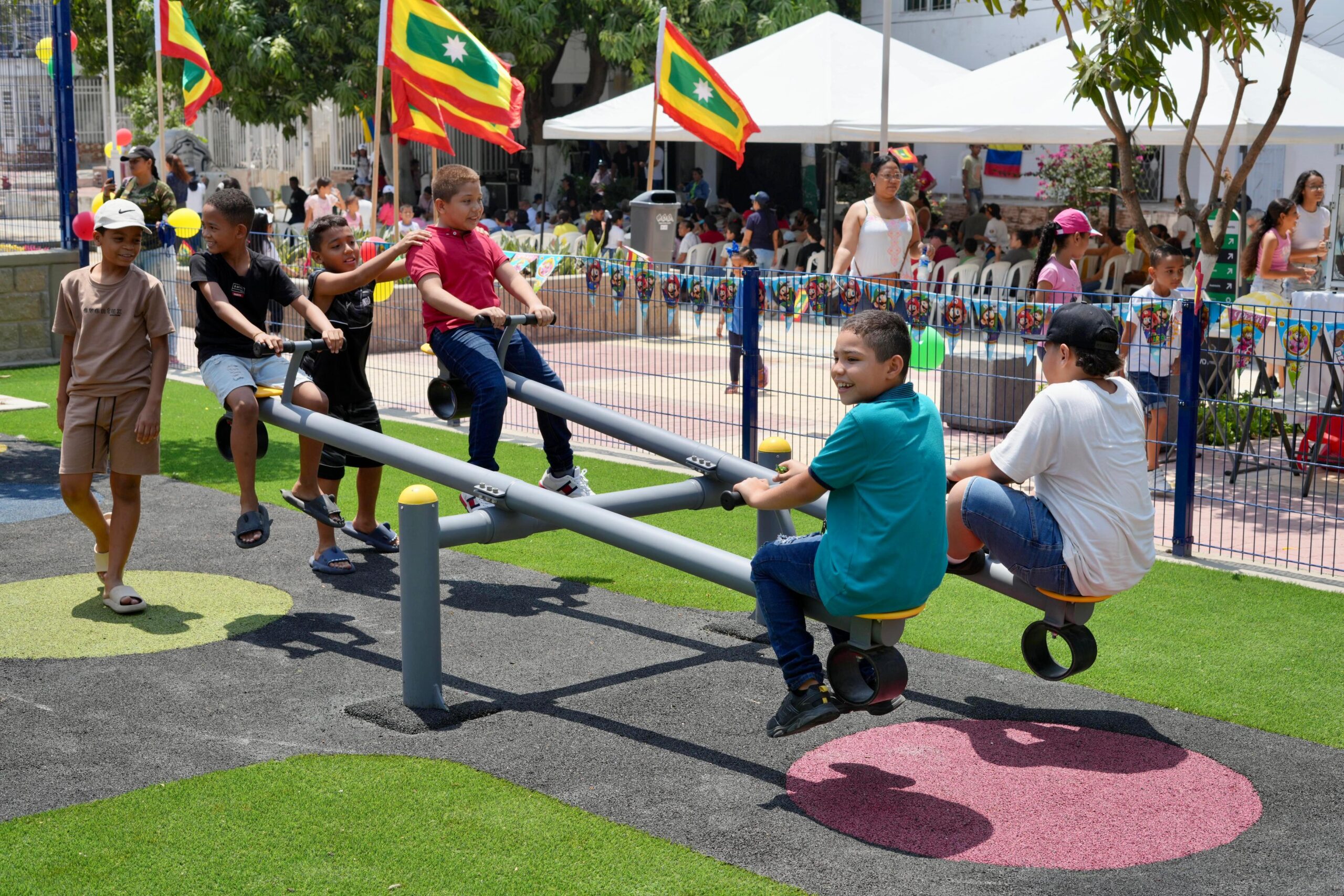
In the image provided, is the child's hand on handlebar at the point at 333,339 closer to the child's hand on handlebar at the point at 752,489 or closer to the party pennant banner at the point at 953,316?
the child's hand on handlebar at the point at 752,489

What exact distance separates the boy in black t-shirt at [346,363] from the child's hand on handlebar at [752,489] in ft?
9.07

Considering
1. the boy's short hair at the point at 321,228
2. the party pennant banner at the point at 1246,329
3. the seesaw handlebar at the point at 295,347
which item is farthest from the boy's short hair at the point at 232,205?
the party pennant banner at the point at 1246,329

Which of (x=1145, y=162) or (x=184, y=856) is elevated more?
(x=1145, y=162)

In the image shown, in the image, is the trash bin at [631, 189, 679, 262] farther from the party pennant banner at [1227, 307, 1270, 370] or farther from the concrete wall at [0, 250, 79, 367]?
the party pennant banner at [1227, 307, 1270, 370]

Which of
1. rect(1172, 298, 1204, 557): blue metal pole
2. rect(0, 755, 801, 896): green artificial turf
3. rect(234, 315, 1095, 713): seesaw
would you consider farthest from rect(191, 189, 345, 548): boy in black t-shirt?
rect(1172, 298, 1204, 557): blue metal pole

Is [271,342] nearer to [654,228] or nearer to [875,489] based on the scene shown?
[875,489]

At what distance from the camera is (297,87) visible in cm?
2684

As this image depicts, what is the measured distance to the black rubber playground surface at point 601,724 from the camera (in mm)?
4172

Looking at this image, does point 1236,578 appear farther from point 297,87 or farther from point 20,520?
point 297,87

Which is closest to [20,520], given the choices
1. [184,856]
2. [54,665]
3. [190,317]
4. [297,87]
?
[54,665]

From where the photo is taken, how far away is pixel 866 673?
453cm

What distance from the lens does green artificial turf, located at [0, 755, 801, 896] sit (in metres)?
3.96

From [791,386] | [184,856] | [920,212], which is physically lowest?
[184,856]

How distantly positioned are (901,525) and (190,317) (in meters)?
13.8
